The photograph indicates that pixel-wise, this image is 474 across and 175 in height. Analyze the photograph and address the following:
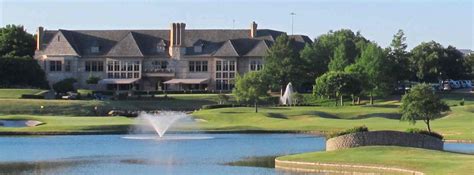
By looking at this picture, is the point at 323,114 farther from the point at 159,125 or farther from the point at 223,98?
the point at 223,98

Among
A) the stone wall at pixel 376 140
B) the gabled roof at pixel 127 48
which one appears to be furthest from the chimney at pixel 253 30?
the stone wall at pixel 376 140

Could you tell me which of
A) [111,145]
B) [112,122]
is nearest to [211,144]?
[111,145]

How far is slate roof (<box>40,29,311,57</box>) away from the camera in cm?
14100

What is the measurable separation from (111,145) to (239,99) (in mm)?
44432

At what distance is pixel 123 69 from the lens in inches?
5581

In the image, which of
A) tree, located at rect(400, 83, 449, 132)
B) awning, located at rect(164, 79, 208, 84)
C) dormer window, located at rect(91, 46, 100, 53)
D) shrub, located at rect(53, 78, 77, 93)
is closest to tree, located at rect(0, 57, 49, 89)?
shrub, located at rect(53, 78, 77, 93)

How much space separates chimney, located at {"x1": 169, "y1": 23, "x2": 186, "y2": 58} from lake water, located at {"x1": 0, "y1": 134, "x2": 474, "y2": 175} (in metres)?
69.3

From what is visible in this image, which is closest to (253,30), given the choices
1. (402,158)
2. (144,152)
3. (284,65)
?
(284,65)

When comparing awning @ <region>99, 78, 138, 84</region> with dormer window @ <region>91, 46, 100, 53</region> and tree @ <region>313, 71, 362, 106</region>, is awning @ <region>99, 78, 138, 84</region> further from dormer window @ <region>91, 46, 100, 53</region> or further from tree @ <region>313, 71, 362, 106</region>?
tree @ <region>313, 71, 362, 106</region>

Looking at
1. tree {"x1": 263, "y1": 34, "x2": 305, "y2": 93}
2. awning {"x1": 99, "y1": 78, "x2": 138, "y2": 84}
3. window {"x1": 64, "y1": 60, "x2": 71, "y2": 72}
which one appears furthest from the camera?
window {"x1": 64, "y1": 60, "x2": 71, "y2": 72}

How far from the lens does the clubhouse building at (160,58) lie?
140m

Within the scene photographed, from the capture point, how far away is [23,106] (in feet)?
325

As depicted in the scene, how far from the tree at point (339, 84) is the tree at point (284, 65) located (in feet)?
44.3

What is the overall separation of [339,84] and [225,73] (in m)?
31.9
